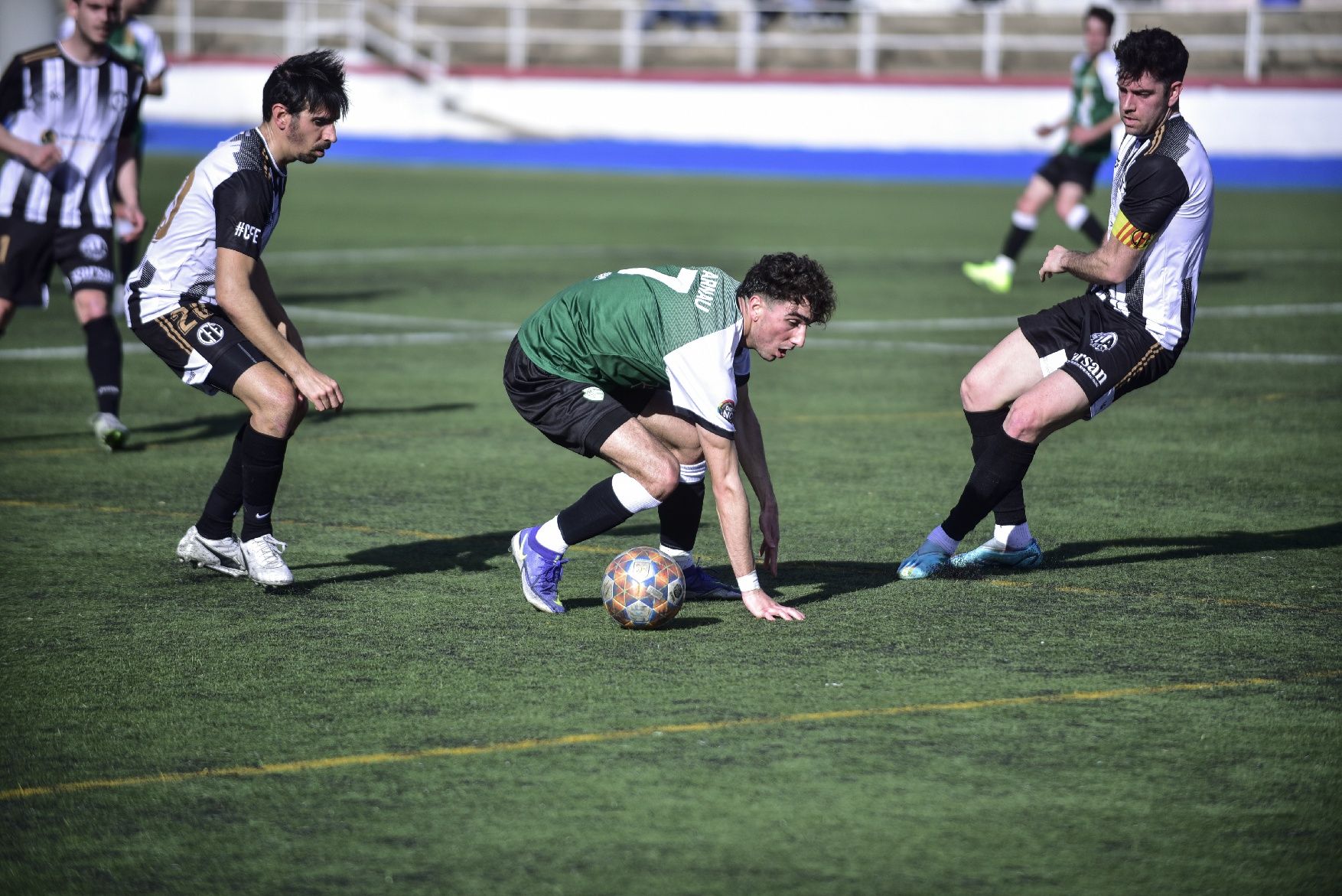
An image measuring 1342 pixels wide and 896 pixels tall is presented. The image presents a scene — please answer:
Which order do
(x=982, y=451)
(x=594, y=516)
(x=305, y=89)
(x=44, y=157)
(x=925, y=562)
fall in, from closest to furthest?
(x=594, y=516), (x=305, y=89), (x=925, y=562), (x=982, y=451), (x=44, y=157)

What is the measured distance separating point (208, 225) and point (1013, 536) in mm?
Result: 3383

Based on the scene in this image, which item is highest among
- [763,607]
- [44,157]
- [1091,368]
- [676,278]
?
[44,157]

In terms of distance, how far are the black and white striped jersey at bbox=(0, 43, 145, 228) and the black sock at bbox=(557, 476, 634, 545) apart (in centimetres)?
466

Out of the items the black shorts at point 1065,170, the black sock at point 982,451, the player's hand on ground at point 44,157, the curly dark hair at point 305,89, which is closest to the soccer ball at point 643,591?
the black sock at point 982,451

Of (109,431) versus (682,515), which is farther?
(109,431)

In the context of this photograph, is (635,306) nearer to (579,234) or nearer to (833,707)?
(833,707)

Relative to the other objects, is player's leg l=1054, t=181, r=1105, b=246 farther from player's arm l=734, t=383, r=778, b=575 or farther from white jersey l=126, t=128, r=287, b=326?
white jersey l=126, t=128, r=287, b=326

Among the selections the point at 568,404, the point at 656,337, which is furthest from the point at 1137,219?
the point at 568,404

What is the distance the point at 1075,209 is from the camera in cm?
1669

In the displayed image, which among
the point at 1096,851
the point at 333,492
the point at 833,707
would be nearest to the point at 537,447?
the point at 333,492

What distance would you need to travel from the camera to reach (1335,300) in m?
15.9

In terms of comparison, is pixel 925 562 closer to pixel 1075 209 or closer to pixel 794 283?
pixel 794 283

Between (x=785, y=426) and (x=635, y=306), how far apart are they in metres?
4.35

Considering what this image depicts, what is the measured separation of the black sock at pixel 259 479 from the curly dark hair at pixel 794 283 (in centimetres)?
198
